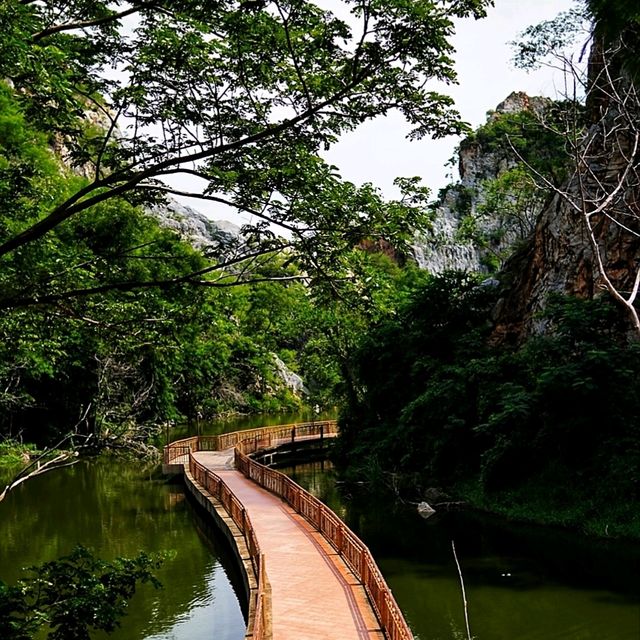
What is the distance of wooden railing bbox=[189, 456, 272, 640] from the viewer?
8938mm

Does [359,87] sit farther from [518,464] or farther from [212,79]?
[518,464]

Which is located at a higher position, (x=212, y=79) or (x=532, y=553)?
(x=212, y=79)

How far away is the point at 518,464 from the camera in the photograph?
2278 centimetres

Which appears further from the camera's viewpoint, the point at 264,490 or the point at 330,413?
the point at 330,413

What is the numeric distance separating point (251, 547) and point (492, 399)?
1114cm

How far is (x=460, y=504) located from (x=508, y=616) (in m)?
9.81

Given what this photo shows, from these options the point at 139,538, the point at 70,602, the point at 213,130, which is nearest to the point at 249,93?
the point at 213,130

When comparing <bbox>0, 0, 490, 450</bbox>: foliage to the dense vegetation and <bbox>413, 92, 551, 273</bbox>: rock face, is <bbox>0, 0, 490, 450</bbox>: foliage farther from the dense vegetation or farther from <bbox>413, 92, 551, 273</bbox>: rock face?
<bbox>413, 92, 551, 273</bbox>: rock face

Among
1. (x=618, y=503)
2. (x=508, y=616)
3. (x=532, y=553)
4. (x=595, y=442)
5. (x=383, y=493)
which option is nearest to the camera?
(x=508, y=616)

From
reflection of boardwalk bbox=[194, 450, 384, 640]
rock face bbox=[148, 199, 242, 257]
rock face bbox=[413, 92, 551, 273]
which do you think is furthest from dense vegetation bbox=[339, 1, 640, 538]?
rock face bbox=[413, 92, 551, 273]

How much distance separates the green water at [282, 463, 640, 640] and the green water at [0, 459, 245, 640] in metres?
3.88

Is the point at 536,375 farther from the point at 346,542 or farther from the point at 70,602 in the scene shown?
the point at 70,602

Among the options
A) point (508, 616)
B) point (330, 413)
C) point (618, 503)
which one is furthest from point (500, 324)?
point (330, 413)

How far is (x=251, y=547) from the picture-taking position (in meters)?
15.2
